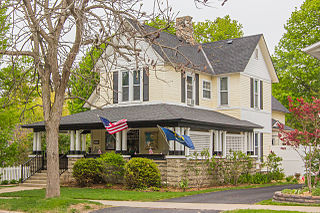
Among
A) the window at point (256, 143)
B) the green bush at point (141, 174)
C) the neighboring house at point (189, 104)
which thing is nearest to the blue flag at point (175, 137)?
the neighboring house at point (189, 104)

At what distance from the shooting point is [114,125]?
21.6 meters

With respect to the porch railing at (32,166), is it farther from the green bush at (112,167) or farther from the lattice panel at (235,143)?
the lattice panel at (235,143)

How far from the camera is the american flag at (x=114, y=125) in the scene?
70.4 ft

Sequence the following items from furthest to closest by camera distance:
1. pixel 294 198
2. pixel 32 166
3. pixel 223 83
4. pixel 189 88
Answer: pixel 223 83 < pixel 189 88 < pixel 32 166 < pixel 294 198

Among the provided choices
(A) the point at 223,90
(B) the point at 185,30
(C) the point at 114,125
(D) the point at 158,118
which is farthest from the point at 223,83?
(C) the point at 114,125

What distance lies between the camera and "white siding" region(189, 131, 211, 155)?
23.5 meters

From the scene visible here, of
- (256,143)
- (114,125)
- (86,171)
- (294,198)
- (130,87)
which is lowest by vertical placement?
(294,198)

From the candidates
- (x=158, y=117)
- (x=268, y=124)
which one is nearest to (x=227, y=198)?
(x=158, y=117)

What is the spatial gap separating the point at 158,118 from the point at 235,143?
7.09 meters

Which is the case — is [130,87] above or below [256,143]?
above

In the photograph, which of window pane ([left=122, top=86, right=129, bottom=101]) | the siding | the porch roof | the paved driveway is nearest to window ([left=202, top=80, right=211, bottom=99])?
the porch roof

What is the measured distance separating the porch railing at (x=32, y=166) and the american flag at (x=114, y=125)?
20.1 feet

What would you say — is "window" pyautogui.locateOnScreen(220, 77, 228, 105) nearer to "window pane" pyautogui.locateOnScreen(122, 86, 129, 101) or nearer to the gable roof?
Result: the gable roof

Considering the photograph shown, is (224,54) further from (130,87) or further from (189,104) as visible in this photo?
(130,87)
